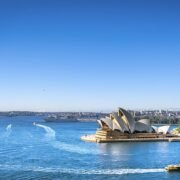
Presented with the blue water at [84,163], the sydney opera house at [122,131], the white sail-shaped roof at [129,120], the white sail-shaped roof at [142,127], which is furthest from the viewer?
the white sail-shaped roof at [142,127]

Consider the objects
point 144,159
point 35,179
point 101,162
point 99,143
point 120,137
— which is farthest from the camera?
point 120,137

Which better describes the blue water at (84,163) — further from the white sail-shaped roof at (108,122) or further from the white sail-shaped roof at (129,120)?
the white sail-shaped roof at (129,120)

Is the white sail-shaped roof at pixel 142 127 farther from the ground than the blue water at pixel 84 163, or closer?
farther from the ground

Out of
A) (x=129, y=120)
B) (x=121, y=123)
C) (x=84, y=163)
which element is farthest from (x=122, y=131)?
(x=84, y=163)

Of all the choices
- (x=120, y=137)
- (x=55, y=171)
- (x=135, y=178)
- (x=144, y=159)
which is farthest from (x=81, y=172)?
(x=120, y=137)

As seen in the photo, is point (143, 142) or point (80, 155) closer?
point (80, 155)

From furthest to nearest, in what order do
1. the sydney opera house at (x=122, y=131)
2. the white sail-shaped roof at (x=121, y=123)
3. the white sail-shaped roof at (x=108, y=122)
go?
the white sail-shaped roof at (x=121, y=123), the white sail-shaped roof at (x=108, y=122), the sydney opera house at (x=122, y=131)

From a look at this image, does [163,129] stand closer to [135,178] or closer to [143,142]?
[143,142]

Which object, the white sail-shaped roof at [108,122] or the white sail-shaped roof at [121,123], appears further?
the white sail-shaped roof at [121,123]

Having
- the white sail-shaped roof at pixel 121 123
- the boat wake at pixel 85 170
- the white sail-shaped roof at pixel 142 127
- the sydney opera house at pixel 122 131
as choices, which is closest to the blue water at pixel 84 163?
the boat wake at pixel 85 170

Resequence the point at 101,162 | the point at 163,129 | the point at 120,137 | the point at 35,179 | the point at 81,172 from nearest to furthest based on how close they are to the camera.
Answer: the point at 35,179 < the point at 81,172 < the point at 101,162 < the point at 120,137 < the point at 163,129
